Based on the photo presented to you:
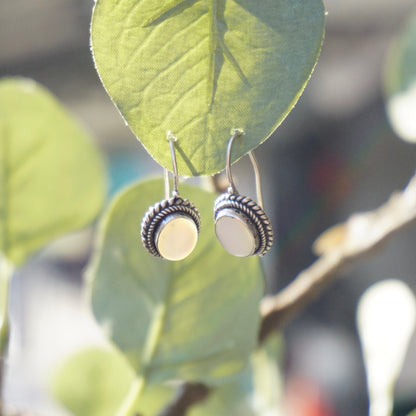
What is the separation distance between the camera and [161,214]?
17cm

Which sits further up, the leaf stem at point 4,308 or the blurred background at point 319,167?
the leaf stem at point 4,308

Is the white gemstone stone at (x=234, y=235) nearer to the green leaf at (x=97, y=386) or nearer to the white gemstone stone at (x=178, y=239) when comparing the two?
the white gemstone stone at (x=178, y=239)

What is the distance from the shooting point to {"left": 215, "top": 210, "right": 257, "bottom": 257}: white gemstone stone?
0.56 feet

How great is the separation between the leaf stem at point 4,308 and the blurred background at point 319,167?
125cm

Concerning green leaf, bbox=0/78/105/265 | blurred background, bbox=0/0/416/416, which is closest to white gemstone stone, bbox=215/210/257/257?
green leaf, bbox=0/78/105/265

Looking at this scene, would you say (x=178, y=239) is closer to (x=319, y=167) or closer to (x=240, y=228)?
(x=240, y=228)

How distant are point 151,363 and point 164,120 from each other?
0.11 meters

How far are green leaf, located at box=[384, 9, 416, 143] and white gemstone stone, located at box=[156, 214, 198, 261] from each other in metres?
0.16

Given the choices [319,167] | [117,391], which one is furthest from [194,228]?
[319,167]

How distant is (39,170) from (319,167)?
154cm

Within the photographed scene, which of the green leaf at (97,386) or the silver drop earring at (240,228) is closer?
the silver drop earring at (240,228)

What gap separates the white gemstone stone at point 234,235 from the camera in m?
0.17

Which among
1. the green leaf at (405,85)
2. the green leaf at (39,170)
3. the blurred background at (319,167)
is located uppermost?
the green leaf at (39,170)

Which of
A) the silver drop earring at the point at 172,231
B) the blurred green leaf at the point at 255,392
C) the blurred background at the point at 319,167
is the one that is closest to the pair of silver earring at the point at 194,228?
the silver drop earring at the point at 172,231
